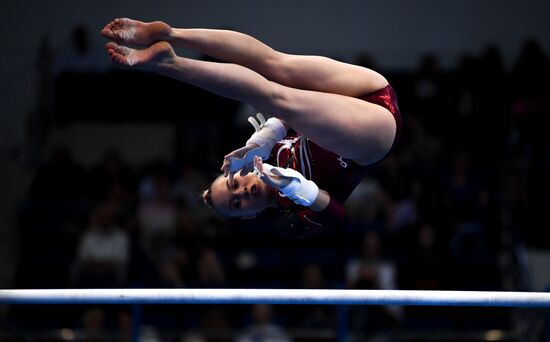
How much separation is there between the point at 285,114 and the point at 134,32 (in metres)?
0.72

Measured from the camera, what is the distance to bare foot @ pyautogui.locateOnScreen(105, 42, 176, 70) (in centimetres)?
353

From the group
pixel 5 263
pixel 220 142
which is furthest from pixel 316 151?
pixel 5 263

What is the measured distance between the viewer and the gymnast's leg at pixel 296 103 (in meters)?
3.55

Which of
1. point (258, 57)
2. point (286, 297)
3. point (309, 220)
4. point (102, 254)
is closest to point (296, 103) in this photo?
point (258, 57)

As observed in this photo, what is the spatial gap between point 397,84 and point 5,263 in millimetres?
4915

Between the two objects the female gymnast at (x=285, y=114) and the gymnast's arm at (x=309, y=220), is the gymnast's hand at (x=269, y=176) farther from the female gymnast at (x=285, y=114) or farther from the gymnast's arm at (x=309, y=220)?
the gymnast's arm at (x=309, y=220)

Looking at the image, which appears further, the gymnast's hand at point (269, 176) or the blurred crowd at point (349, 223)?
the blurred crowd at point (349, 223)

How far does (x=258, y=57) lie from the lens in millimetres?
3906

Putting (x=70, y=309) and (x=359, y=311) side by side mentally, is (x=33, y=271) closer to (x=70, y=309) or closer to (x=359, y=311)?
(x=70, y=309)

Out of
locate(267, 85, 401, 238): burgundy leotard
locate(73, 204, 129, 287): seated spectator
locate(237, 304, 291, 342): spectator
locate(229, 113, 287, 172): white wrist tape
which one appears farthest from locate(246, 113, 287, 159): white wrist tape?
locate(73, 204, 129, 287): seated spectator

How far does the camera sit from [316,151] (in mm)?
4289

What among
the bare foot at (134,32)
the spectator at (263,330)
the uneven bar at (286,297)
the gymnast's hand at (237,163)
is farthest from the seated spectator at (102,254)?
the bare foot at (134,32)

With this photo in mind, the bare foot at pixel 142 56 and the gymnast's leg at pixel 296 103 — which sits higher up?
the bare foot at pixel 142 56

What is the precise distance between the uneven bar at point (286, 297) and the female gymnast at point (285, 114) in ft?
1.11
